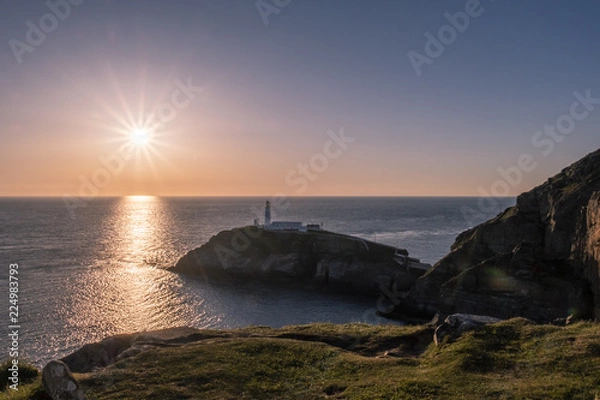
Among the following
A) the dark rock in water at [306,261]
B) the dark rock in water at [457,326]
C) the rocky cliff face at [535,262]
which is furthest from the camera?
the dark rock in water at [306,261]

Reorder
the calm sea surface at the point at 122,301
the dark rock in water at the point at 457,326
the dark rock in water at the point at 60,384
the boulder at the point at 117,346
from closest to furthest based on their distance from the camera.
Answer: the dark rock in water at the point at 60,384
the dark rock in water at the point at 457,326
the boulder at the point at 117,346
the calm sea surface at the point at 122,301

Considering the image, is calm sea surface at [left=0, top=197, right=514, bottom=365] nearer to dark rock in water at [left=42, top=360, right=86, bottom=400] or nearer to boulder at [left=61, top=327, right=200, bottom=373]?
boulder at [left=61, top=327, right=200, bottom=373]

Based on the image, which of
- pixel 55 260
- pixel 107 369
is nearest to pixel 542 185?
pixel 107 369

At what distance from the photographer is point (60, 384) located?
1395 centimetres

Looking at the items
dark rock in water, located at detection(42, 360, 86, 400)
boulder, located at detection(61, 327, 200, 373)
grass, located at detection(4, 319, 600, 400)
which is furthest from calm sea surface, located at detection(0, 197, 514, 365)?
dark rock in water, located at detection(42, 360, 86, 400)

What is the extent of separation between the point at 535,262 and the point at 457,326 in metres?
30.0

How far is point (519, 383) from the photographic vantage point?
46.2 feet

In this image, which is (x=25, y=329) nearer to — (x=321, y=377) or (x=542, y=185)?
(x=321, y=377)

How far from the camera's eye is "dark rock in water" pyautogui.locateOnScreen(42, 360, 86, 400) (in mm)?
13750

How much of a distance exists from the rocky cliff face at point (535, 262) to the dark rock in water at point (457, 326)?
20.3 metres

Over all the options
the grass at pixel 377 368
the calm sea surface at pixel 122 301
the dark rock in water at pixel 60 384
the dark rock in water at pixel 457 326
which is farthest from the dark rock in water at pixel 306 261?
the dark rock in water at pixel 60 384

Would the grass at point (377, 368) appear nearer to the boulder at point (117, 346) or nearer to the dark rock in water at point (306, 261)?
the boulder at point (117, 346)

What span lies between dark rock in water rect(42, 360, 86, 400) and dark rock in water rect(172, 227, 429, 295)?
54.7 metres

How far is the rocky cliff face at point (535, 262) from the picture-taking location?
125ft
